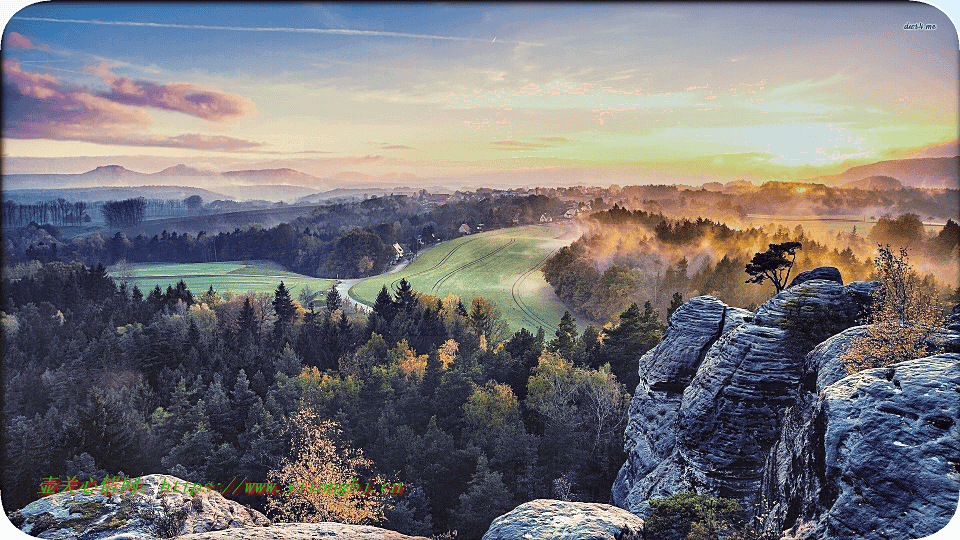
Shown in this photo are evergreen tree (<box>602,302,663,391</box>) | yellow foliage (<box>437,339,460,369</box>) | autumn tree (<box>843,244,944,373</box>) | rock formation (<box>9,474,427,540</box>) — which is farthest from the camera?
yellow foliage (<box>437,339,460,369</box>)

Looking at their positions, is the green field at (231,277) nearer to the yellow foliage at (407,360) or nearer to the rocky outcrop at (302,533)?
the yellow foliage at (407,360)

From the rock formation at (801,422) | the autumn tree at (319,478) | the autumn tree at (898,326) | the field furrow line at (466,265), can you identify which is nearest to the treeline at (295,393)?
the autumn tree at (319,478)

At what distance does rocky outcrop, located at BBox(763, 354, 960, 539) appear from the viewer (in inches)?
171

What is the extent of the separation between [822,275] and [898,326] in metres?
3.41

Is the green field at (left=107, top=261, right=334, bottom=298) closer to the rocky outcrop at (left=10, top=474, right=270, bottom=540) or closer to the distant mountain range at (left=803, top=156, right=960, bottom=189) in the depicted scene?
the rocky outcrop at (left=10, top=474, right=270, bottom=540)

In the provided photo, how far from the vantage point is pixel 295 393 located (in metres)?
13.7

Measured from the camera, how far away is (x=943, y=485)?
4.32 meters

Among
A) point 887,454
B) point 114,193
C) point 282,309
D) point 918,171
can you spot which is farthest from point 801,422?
point 114,193

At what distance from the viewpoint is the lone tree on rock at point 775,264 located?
10.0m

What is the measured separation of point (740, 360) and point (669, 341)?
8.55ft

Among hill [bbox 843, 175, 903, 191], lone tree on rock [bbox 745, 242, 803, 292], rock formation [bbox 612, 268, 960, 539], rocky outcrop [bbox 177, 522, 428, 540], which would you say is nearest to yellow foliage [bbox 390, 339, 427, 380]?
rock formation [bbox 612, 268, 960, 539]

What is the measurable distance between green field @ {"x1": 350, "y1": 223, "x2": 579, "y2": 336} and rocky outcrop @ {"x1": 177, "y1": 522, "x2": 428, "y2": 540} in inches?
442

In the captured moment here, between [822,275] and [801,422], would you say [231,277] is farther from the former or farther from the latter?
[822,275]

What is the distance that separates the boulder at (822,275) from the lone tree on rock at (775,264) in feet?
3.53
